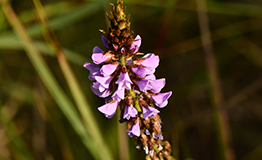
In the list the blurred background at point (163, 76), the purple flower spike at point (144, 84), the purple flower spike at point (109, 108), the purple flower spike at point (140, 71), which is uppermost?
the blurred background at point (163, 76)

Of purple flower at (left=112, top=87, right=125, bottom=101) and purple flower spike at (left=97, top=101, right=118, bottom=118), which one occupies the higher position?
purple flower at (left=112, top=87, right=125, bottom=101)

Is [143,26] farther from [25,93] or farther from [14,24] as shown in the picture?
[14,24]

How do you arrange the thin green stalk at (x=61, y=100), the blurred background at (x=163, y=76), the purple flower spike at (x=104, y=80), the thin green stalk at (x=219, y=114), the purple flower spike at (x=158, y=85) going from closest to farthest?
the purple flower spike at (x=104, y=80) < the purple flower spike at (x=158, y=85) < the thin green stalk at (x=61, y=100) < the thin green stalk at (x=219, y=114) < the blurred background at (x=163, y=76)

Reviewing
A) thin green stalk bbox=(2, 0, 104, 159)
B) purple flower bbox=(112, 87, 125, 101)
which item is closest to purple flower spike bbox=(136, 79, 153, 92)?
purple flower bbox=(112, 87, 125, 101)

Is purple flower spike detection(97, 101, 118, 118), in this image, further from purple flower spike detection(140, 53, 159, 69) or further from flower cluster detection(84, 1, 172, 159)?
purple flower spike detection(140, 53, 159, 69)

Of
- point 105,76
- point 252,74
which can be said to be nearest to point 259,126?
point 252,74

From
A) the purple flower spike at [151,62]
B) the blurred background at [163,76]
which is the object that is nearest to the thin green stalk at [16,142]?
the blurred background at [163,76]

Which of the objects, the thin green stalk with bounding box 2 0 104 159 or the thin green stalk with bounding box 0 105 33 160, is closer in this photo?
the thin green stalk with bounding box 2 0 104 159

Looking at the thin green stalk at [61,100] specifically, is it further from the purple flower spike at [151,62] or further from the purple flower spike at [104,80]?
the purple flower spike at [151,62]
